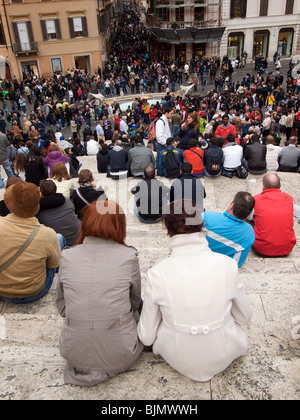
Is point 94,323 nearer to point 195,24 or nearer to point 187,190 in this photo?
point 187,190

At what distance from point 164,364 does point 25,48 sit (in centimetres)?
3230

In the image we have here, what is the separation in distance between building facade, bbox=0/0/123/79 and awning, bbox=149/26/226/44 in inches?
260

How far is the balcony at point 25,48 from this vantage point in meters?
29.4

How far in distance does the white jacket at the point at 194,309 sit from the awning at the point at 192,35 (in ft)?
112

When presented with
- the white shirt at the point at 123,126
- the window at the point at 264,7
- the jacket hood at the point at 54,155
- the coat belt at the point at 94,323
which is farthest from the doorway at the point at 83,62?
the coat belt at the point at 94,323

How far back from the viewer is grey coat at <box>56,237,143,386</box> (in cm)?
231

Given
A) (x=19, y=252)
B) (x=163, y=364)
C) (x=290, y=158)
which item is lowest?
(x=290, y=158)

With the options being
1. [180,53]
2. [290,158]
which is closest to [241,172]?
[290,158]

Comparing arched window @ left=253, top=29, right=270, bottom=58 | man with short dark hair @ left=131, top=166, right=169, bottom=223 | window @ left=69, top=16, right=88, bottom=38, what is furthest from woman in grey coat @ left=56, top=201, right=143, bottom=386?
arched window @ left=253, top=29, right=270, bottom=58

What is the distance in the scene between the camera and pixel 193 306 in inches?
86.5

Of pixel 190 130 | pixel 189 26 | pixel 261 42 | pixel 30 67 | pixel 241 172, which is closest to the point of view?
pixel 241 172

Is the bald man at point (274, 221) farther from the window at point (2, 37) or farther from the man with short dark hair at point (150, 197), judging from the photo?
the window at point (2, 37)

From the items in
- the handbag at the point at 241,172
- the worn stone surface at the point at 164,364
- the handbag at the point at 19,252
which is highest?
the handbag at the point at 19,252

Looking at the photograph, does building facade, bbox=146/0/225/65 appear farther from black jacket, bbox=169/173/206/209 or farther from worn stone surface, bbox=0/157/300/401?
worn stone surface, bbox=0/157/300/401
